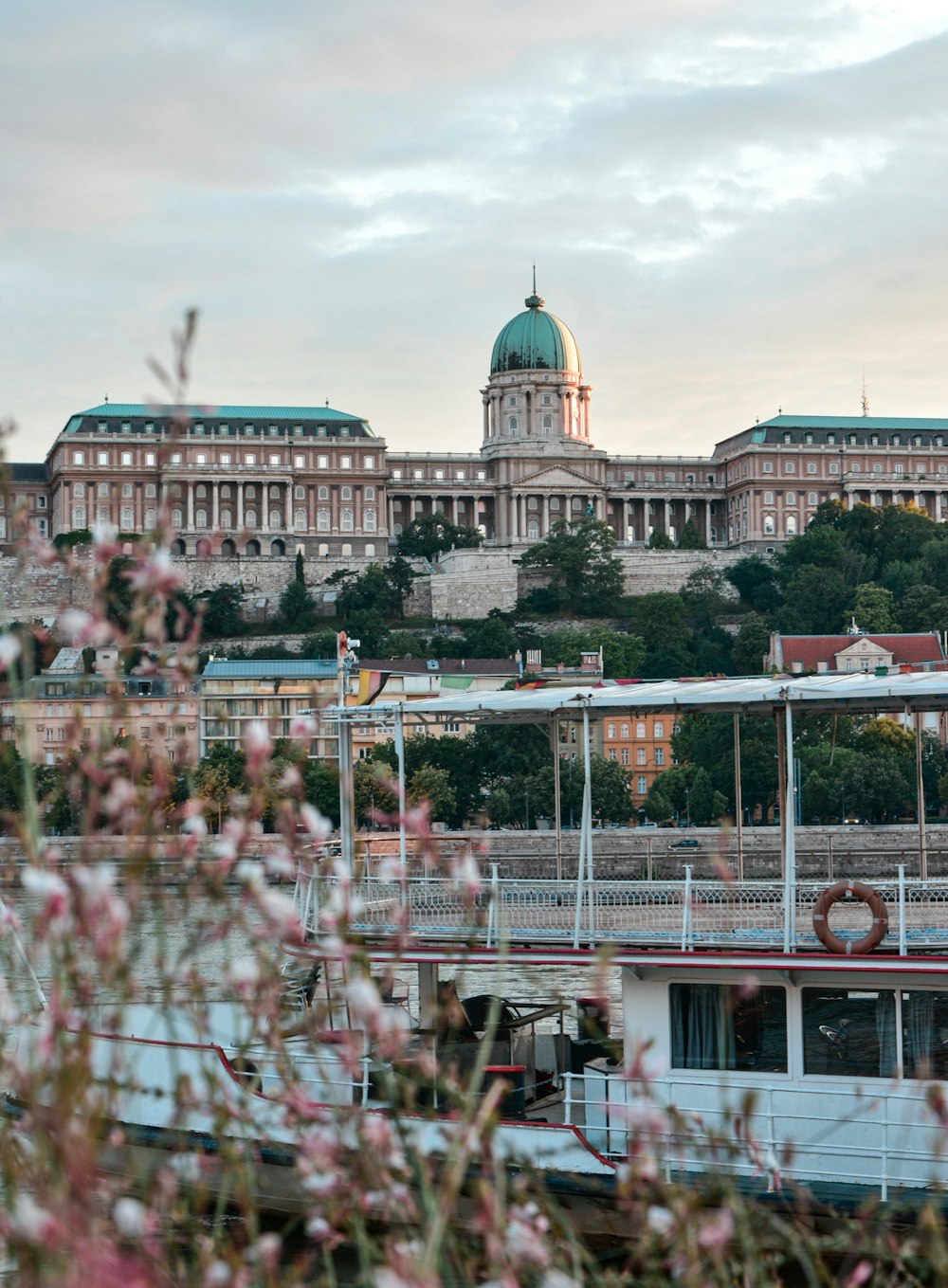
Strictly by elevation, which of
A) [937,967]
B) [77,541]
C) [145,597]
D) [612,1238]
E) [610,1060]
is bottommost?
[612,1238]

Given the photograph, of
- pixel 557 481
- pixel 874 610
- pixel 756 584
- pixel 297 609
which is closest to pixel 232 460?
pixel 297 609

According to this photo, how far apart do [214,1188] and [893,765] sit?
50.6 m

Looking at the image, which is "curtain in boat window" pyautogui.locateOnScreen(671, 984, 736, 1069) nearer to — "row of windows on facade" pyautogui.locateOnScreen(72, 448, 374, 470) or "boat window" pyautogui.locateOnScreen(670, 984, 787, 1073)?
"boat window" pyautogui.locateOnScreen(670, 984, 787, 1073)

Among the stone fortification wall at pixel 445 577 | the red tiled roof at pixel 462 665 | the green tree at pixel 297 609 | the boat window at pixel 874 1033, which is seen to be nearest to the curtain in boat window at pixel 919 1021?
the boat window at pixel 874 1033

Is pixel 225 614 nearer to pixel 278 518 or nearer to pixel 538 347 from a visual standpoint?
pixel 278 518

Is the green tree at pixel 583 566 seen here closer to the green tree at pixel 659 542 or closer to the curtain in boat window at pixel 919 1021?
the green tree at pixel 659 542

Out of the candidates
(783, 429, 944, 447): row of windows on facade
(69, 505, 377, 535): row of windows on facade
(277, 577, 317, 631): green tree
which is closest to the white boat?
(277, 577, 317, 631): green tree

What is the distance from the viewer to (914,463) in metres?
135

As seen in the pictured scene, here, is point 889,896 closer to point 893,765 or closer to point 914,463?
point 893,765

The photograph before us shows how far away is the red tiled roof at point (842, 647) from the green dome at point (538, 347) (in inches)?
2076

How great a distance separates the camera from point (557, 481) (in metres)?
129

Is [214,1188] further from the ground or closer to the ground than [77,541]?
closer to the ground

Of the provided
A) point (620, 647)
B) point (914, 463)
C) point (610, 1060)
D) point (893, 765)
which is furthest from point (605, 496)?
point (610, 1060)

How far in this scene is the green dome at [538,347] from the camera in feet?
447
